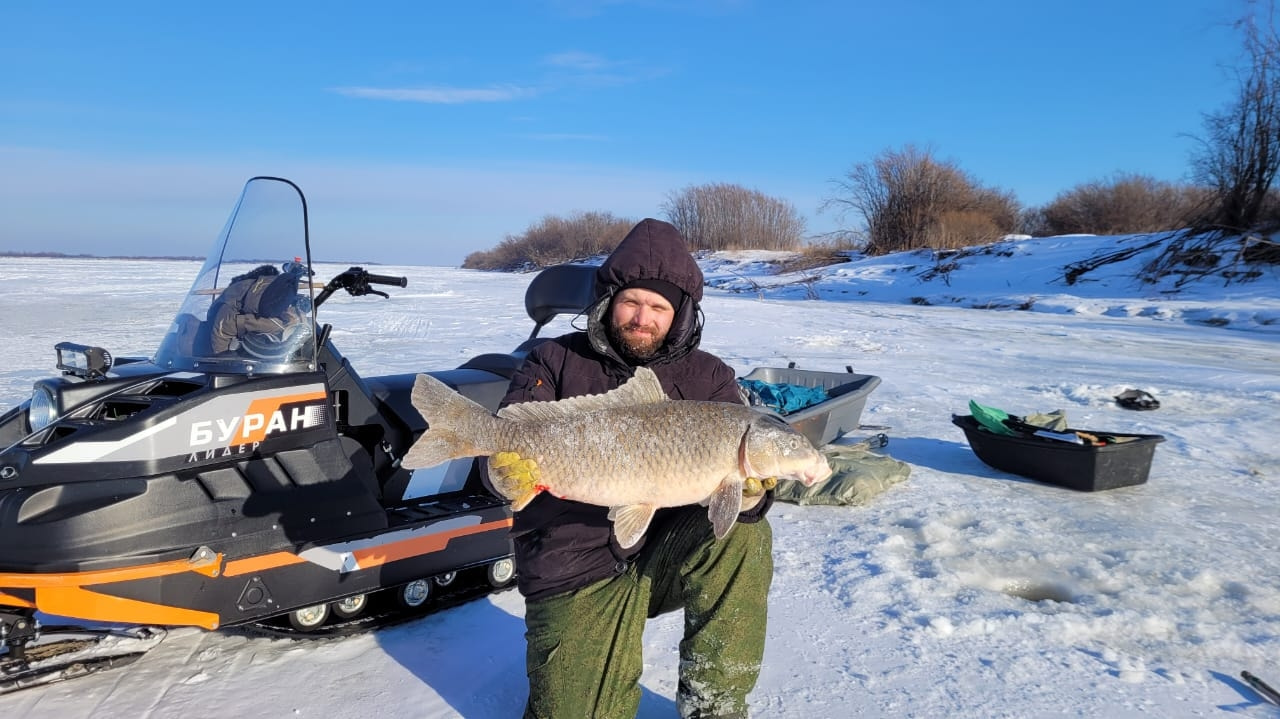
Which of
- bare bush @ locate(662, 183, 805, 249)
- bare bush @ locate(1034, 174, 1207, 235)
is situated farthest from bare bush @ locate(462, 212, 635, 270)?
bare bush @ locate(1034, 174, 1207, 235)

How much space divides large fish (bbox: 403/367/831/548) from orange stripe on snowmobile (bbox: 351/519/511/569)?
0.95m

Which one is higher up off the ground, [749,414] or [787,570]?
[749,414]

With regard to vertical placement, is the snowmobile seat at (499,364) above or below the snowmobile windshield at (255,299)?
below

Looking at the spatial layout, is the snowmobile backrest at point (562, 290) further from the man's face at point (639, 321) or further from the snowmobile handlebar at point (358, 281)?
the man's face at point (639, 321)

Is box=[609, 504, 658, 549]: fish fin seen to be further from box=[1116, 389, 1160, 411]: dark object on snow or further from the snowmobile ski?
box=[1116, 389, 1160, 411]: dark object on snow

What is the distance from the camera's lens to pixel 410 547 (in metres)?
3.06

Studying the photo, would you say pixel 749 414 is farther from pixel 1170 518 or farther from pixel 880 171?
pixel 880 171

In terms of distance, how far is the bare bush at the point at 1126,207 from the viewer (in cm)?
2667

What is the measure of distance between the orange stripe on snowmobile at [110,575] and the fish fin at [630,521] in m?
1.34

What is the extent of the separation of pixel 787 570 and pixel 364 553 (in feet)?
6.20

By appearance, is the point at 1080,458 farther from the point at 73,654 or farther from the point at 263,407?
the point at 73,654

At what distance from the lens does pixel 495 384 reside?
143 inches

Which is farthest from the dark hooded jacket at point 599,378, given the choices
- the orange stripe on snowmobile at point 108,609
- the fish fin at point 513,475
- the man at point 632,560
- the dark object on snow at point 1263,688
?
the dark object on snow at point 1263,688

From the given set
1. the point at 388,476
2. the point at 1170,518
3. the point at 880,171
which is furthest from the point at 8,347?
the point at 880,171
